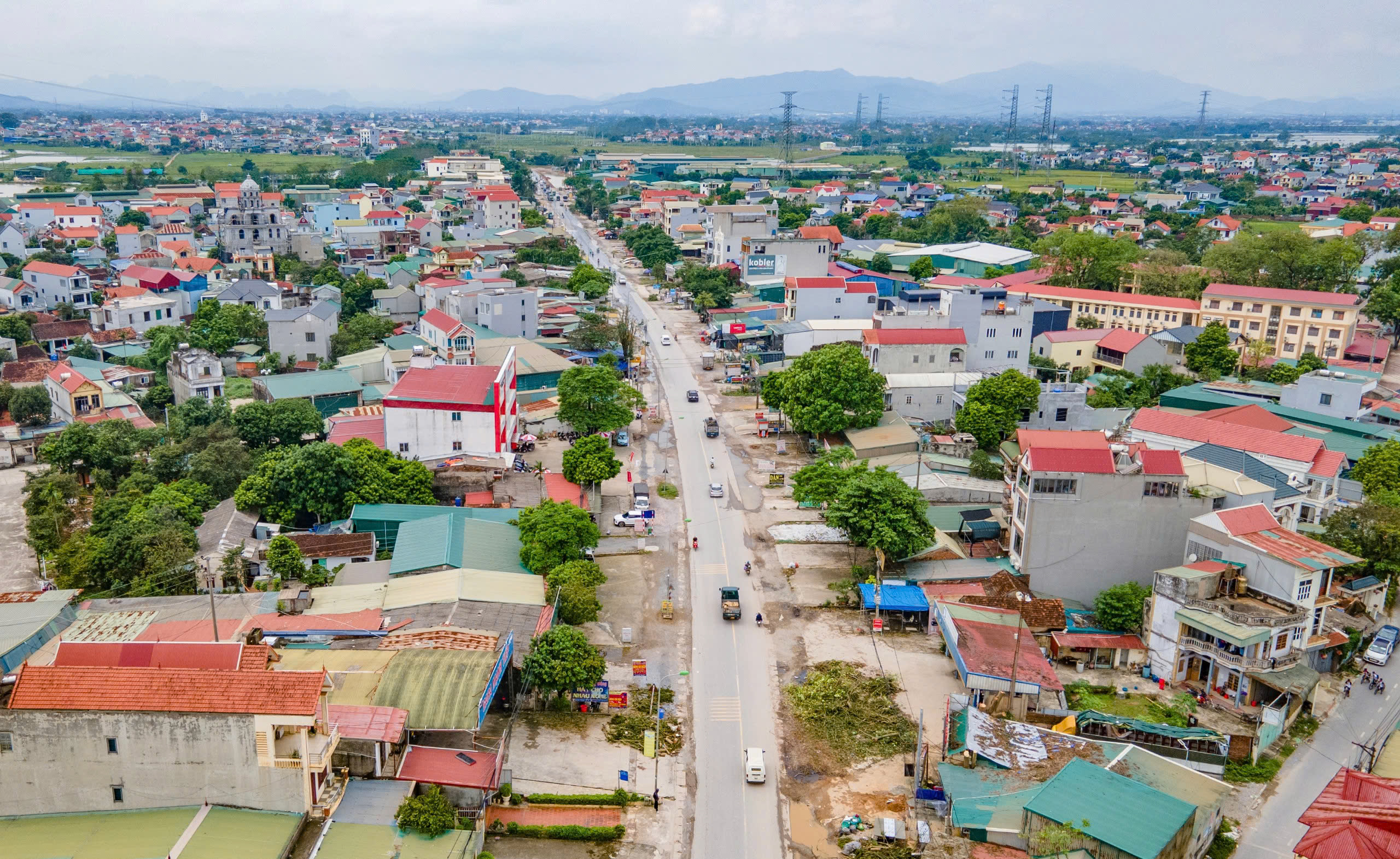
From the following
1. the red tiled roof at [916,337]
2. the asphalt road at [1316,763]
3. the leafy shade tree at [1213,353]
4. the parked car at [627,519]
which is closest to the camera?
the asphalt road at [1316,763]

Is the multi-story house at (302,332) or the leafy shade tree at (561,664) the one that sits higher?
the multi-story house at (302,332)

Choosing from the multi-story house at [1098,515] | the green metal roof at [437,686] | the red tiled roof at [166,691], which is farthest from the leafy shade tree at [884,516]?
the red tiled roof at [166,691]

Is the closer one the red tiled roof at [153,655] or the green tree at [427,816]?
the green tree at [427,816]

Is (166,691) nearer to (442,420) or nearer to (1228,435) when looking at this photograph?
(442,420)

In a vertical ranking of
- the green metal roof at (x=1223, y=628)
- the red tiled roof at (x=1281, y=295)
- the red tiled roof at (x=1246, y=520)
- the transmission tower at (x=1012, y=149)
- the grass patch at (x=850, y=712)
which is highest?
the transmission tower at (x=1012, y=149)

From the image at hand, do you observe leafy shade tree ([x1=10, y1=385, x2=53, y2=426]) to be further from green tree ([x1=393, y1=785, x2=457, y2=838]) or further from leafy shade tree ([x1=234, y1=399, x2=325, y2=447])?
green tree ([x1=393, y1=785, x2=457, y2=838])

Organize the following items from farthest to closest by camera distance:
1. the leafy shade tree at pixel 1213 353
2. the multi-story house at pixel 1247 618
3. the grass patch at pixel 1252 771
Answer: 1. the leafy shade tree at pixel 1213 353
2. the multi-story house at pixel 1247 618
3. the grass patch at pixel 1252 771

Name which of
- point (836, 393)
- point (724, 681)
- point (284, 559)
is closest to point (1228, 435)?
point (836, 393)

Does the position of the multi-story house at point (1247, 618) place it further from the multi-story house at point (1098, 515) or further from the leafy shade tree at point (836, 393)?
the leafy shade tree at point (836, 393)
